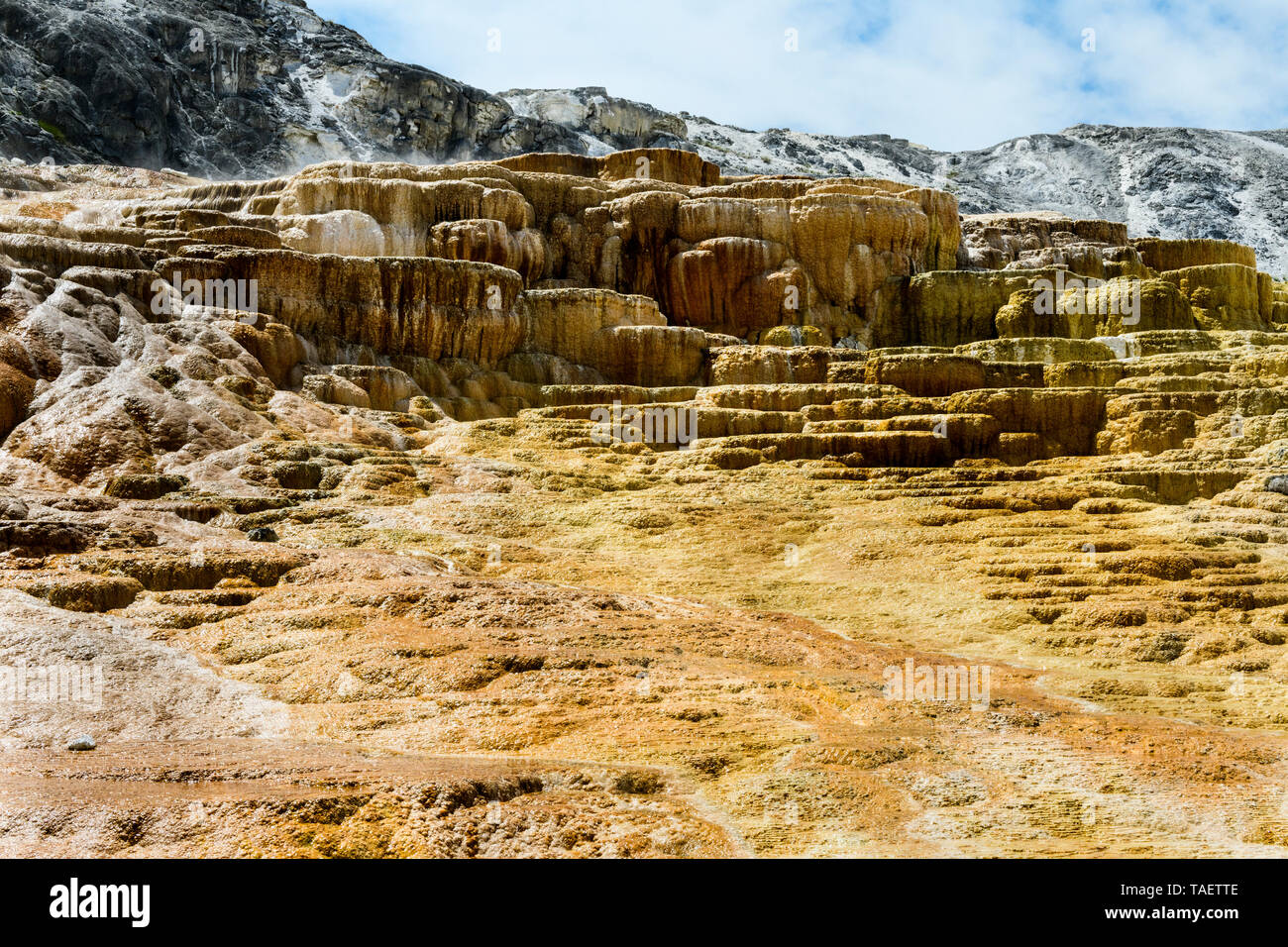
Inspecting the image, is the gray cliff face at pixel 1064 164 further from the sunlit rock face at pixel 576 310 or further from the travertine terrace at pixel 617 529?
the travertine terrace at pixel 617 529

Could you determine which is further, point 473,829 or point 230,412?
point 230,412

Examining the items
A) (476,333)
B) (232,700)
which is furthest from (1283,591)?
(476,333)

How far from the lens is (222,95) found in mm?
44438

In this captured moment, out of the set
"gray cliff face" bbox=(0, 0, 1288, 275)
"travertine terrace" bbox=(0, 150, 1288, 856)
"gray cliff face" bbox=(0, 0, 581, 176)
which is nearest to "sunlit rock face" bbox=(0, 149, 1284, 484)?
"travertine terrace" bbox=(0, 150, 1288, 856)

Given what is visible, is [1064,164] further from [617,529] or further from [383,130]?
[617,529]

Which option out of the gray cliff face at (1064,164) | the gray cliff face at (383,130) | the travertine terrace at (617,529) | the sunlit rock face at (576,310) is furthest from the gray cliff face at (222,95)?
the sunlit rock face at (576,310)

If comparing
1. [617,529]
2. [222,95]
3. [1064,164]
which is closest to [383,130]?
[222,95]

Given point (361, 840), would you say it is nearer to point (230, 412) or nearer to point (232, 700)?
point (232, 700)

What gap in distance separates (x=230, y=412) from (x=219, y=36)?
122ft

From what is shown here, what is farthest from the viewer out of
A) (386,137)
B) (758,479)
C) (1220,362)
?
(386,137)

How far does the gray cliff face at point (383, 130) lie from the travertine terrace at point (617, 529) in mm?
16852

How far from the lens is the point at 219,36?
45219 millimetres

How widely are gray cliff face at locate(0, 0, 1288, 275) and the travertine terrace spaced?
16852 millimetres
